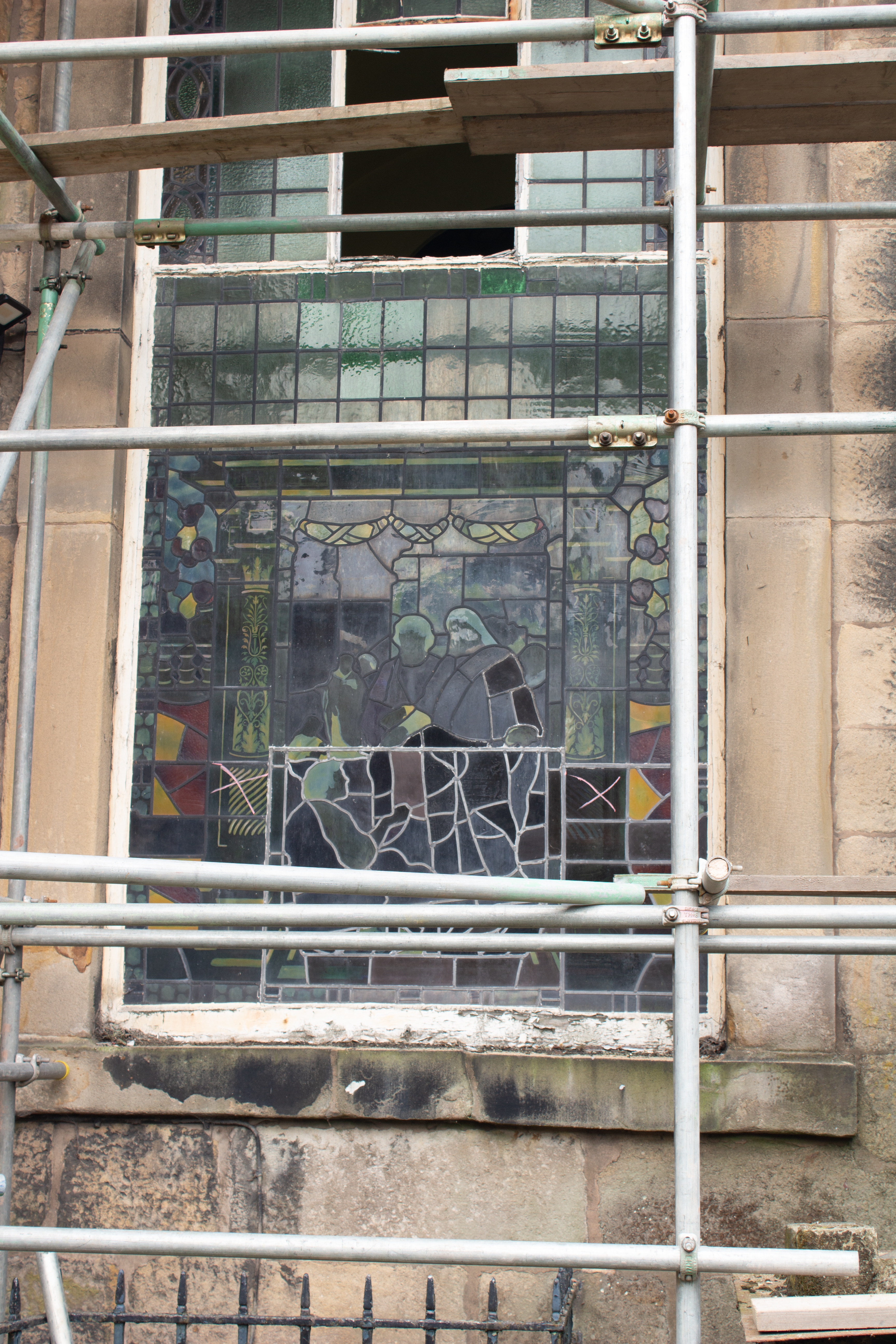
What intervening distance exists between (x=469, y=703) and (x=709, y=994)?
51.5 inches

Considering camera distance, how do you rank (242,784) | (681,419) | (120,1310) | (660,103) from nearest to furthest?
1. (681,419)
2. (660,103)
3. (120,1310)
4. (242,784)

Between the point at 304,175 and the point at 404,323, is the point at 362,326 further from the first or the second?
the point at 304,175

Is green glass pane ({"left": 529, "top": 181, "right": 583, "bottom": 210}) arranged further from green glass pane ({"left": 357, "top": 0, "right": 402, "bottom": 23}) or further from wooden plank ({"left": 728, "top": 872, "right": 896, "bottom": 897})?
wooden plank ({"left": 728, "top": 872, "right": 896, "bottom": 897})

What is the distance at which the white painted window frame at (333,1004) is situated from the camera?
3740 millimetres

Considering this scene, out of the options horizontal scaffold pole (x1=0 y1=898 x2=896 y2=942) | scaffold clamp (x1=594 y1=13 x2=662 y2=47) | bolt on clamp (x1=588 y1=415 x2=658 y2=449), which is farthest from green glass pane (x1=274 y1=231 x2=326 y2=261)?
horizontal scaffold pole (x1=0 y1=898 x2=896 y2=942)

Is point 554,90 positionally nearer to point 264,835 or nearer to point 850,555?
point 850,555

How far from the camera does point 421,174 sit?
5738 millimetres

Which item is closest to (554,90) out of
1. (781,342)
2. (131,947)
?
(781,342)

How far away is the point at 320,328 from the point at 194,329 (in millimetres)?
493

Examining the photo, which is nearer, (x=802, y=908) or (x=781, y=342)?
(x=802, y=908)

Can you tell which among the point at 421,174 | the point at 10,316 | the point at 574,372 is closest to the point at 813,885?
the point at 574,372

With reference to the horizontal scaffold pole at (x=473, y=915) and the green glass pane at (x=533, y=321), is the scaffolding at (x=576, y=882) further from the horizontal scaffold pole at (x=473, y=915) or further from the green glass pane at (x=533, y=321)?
the green glass pane at (x=533, y=321)

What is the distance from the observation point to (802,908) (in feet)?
7.54

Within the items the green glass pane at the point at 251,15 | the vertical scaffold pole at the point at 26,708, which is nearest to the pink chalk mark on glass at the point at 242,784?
the vertical scaffold pole at the point at 26,708
